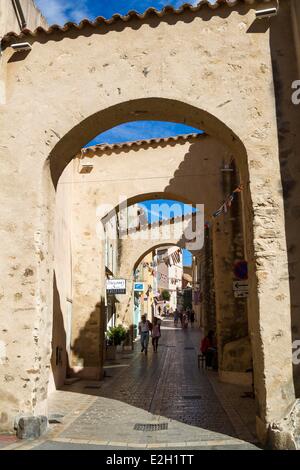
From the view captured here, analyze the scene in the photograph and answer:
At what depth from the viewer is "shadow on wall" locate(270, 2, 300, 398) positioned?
19.0 ft

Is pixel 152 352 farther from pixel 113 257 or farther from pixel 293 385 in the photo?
pixel 293 385

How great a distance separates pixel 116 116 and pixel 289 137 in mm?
2925

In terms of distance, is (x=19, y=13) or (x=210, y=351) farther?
(x=210, y=351)

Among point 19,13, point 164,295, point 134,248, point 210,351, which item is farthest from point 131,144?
point 164,295

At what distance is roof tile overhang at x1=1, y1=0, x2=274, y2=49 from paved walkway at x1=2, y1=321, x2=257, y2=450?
254 inches

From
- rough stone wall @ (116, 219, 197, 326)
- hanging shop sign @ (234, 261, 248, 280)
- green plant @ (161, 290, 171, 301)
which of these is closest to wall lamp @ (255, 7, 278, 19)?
hanging shop sign @ (234, 261, 248, 280)

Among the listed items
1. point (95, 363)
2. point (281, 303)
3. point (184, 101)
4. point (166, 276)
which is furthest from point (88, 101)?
point (166, 276)

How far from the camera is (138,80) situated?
6.83m

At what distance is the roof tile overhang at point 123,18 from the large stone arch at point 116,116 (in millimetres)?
32

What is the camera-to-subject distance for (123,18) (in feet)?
22.8

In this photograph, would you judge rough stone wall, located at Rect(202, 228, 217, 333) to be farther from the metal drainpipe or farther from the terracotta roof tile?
the metal drainpipe

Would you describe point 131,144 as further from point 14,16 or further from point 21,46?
point 21,46

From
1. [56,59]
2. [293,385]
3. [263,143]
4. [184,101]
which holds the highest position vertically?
[56,59]
